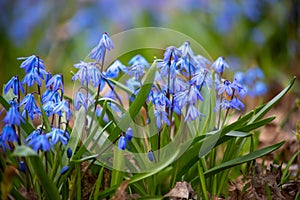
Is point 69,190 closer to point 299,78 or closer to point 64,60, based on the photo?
point 299,78

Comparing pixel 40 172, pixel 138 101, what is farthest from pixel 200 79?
pixel 40 172

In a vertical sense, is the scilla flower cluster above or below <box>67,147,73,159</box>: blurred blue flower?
above

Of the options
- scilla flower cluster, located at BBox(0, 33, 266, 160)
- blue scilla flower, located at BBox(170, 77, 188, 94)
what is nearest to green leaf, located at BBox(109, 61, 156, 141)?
scilla flower cluster, located at BBox(0, 33, 266, 160)

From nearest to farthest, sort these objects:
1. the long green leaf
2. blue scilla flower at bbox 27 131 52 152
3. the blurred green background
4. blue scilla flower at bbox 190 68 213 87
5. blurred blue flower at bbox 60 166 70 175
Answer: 1. the long green leaf
2. blue scilla flower at bbox 27 131 52 152
3. blurred blue flower at bbox 60 166 70 175
4. blue scilla flower at bbox 190 68 213 87
5. the blurred green background

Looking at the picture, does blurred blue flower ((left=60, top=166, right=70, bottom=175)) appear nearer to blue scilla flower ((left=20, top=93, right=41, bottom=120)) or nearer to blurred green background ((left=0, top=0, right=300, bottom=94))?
blue scilla flower ((left=20, top=93, right=41, bottom=120))

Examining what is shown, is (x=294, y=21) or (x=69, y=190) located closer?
(x=69, y=190)

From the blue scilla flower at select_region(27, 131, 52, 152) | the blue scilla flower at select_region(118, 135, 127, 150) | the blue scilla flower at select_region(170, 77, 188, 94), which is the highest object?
the blue scilla flower at select_region(170, 77, 188, 94)

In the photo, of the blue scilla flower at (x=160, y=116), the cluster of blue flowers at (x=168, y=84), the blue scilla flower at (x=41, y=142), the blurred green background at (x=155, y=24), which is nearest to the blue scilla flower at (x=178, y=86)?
the cluster of blue flowers at (x=168, y=84)

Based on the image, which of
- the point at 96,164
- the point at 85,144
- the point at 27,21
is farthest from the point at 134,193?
the point at 27,21

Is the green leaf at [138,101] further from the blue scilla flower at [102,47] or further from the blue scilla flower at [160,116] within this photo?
the blue scilla flower at [102,47]
